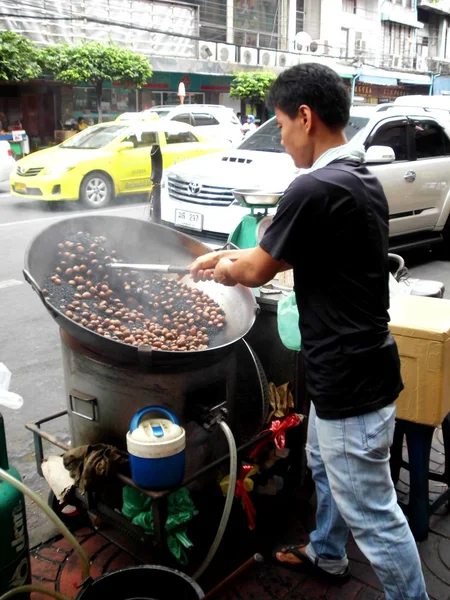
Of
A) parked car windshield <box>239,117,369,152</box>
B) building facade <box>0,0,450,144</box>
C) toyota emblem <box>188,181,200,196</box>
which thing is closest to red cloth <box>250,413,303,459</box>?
toyota emblem <box>188,181,200,196</box>

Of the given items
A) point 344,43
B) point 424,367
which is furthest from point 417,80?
point 424,367

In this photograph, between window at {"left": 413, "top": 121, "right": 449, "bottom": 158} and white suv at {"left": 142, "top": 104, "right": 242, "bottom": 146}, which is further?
white suv at {"left": 142, "top": 104, "right": 242, "bottom": 146}

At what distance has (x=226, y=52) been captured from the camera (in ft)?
98.0

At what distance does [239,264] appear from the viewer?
2092mm

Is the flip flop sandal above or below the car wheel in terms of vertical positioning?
below

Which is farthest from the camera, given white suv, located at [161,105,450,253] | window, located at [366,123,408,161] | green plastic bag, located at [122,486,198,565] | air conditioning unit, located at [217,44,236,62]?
air conditioning unit, located at [217,44,236,62]

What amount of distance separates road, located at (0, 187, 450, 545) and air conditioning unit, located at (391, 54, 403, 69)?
36.8 m

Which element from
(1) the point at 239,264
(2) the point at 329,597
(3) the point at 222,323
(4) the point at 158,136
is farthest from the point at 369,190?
(4) the point at 158,136

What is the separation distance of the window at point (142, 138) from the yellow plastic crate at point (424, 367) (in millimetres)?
10810

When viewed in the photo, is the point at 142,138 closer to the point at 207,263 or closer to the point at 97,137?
the point at 97,137

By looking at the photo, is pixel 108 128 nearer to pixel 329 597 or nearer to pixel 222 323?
pixel 222 323

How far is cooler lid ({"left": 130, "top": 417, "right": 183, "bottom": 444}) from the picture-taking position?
2252 millimetres

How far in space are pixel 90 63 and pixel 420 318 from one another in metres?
20.6

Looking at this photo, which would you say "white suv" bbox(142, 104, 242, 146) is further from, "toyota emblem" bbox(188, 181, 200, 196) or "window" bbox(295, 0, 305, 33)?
"window" bbox(295, 0, 305, 33)
